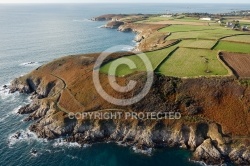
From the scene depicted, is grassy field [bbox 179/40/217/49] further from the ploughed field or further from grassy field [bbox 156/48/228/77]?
grassy field [bbox 156/48/228/77]

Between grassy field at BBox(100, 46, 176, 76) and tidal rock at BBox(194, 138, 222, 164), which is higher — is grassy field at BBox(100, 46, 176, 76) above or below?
above

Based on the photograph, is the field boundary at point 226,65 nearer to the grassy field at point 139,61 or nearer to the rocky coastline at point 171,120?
the rocky coastline at point 171,120

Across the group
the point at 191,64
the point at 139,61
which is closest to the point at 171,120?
the point at 191,64

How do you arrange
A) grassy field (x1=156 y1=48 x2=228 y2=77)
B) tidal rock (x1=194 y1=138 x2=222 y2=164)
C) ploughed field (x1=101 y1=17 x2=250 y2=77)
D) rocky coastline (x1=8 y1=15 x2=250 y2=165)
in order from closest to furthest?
tidal rock (x1=194 y1=138 x2=222 y2=164) < rocky coastline (x1=8 y1=15 x2=250 y2=165) < grassy field (x1=156 y1=48 x2=228 y2=77) < ploughed field (x1=101 y1=17 x2=250 y2=77)

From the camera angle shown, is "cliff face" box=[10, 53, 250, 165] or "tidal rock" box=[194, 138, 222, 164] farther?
"cliff face" box=[10, 53, 250, 165]

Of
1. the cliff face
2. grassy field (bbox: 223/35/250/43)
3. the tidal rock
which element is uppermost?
grassy field (bbox: 223/35/250/43)

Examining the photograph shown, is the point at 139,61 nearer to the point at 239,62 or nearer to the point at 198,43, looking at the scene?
the point at 239,62

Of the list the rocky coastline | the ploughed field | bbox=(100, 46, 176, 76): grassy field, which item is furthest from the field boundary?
bbox=(100, 46, 176, 76): grassy field
